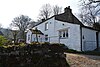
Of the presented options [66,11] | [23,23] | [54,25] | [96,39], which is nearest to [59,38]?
[54,25]

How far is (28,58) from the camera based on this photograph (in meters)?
11.3

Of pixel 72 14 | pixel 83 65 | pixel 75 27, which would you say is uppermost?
pixel 72 14

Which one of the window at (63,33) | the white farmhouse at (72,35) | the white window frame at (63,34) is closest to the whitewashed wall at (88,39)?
the white farmhouse at (72,35)

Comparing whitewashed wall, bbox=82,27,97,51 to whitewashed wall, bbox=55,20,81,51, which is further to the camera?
whitewashed wall, bbox=82,27,97,51

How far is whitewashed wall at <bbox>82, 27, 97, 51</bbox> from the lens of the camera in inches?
1073

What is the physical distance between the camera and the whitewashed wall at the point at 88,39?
1073 inches

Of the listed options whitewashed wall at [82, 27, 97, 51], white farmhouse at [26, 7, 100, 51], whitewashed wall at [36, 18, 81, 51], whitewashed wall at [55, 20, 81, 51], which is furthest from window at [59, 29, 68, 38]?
whitewashed wall at [82, 27, 97, 51]

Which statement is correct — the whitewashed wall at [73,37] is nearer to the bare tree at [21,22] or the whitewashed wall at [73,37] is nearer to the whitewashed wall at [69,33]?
the whitewashed wall at [69,33]

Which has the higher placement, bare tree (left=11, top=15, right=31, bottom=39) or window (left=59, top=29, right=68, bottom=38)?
bare tree (left=11, top=15, right=31, bottom=39)

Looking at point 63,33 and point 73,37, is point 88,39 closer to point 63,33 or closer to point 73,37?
point 73,37

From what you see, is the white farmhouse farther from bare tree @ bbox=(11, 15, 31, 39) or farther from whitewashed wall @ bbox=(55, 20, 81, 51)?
bare tree @ bbox=(11, 15, 31, 39)

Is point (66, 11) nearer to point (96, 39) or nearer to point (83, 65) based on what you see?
point (96, 39)

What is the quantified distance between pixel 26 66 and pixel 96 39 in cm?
2090

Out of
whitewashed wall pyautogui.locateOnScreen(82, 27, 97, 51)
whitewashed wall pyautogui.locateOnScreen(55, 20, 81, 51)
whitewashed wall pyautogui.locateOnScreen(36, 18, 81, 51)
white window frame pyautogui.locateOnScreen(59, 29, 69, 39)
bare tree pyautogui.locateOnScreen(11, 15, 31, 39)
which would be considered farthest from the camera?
bare tree pyautogui.locateOnScreen(11, 15, 31, 39)
